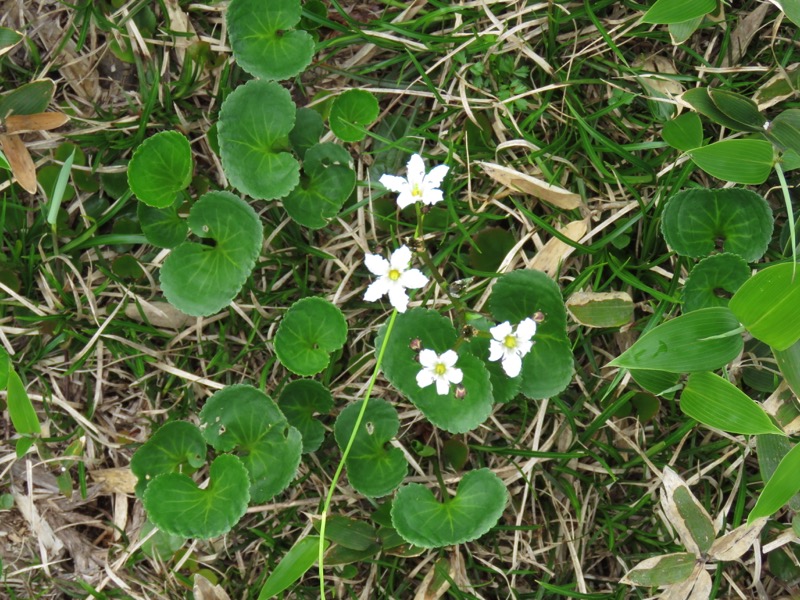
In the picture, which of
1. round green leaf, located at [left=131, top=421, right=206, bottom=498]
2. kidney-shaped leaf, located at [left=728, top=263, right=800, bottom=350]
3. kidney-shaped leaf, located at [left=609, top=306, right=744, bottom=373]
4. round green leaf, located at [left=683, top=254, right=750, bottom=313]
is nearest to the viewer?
kidney-shaped leaf, located at [left=728, top=263, right=800, bottom=350]

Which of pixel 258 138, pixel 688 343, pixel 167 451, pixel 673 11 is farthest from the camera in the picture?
pixel 167 451

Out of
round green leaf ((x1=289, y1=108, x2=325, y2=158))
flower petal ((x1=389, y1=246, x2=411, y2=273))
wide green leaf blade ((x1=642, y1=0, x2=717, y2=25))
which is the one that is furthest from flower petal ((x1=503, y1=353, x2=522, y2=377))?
wide green leaf blade ((x1=642, y1=0, x2=717, y2=25))

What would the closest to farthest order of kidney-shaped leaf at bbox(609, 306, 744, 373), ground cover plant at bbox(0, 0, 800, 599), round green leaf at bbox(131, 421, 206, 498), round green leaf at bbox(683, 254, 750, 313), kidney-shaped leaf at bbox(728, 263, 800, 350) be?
kidney-shaped leaf at bbox(728, 263, 800, 350) < kidney-shaped leaf at bbox(609, 306, 744, 373) < round green leaf at bbox(683, 254, 750, 313) < ground cover plant at bbox(0, 0, 800, 599) < round green leaf at bbox(131, 421, 206, 498)

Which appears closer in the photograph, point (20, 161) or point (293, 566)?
point (293, 566)

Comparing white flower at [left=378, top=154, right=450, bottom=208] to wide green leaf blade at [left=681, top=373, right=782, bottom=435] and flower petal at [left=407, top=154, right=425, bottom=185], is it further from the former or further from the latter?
wide green leaf blade at [left=681, top=373, right=782, bottom=435]

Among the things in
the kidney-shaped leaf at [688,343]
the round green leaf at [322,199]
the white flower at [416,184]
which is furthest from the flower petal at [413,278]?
the kidney-shaped leaf at [688,343]

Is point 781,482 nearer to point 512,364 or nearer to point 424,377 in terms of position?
point 512,364

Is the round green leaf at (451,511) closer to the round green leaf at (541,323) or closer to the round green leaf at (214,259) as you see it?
the round green leaf at (541,323)

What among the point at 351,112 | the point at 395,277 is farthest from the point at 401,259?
the point at 351,112
